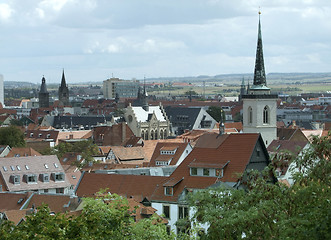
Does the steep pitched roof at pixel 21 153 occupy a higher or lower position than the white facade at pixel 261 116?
lower

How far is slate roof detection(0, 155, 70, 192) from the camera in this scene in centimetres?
8229

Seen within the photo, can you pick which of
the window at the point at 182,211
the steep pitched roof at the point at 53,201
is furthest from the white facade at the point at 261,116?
the window at the point at 182,211

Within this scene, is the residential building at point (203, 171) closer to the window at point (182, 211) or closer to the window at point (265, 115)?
the window at point (182, 211)

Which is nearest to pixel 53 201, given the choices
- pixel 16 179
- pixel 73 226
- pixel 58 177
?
pixel 16 179

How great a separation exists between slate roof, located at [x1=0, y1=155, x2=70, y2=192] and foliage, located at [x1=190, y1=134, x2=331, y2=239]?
1947 inches

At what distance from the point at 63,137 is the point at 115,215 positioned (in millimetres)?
129259

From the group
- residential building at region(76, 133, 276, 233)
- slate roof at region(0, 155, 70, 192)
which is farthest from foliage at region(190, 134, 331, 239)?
slate roof at region(0, 155, 70, 192)

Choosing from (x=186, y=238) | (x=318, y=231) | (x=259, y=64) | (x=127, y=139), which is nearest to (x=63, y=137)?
(x=127, y=139)

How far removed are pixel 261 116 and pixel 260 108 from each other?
1061 millimetres

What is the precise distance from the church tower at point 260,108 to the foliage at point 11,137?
3383cm

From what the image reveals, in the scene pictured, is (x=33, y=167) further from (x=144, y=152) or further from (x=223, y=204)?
(x=223, y=204)

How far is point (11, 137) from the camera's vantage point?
130750 millimetres

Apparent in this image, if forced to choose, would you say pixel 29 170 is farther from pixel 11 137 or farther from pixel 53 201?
pixel 11 137

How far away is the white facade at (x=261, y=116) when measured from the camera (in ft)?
376
